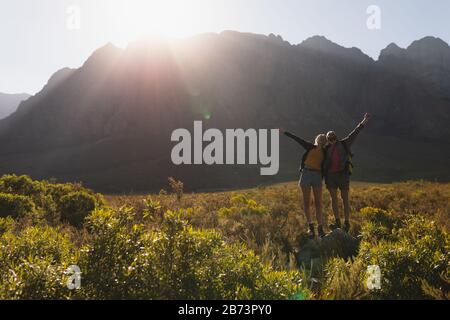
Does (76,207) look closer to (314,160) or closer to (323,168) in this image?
(314,160)

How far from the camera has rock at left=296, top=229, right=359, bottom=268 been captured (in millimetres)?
6449

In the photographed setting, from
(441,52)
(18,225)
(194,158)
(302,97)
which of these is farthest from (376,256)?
(441,52)

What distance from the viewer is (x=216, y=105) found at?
107 meters

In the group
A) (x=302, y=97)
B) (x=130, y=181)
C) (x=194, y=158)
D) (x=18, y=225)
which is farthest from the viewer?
(x=302, y=97)

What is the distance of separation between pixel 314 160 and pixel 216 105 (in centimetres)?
10078

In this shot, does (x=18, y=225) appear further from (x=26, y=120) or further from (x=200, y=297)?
(x=26, y=120)

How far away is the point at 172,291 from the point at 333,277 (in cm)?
229

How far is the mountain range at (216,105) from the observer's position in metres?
86.9

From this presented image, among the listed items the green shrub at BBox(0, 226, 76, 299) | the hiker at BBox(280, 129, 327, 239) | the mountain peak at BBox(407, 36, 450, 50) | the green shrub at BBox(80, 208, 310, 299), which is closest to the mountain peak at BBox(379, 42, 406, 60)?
the mountain peak at BBox(407, 36, 450, 50)

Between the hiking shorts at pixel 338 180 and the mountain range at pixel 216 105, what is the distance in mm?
60019

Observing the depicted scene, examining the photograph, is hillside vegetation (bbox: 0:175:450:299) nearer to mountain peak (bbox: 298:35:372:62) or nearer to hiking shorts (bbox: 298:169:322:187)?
hiking shorts (bbox: 298:169:322:187)

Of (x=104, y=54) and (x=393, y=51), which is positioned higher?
(x=393, y=51)

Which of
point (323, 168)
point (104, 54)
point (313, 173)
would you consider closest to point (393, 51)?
point (104, 54)
